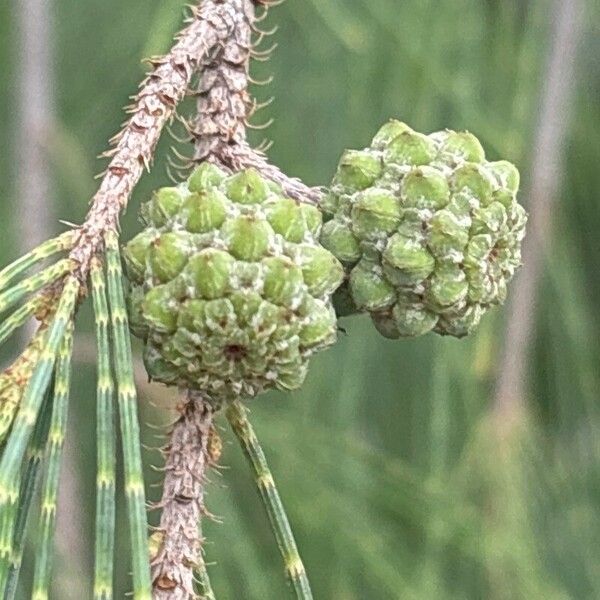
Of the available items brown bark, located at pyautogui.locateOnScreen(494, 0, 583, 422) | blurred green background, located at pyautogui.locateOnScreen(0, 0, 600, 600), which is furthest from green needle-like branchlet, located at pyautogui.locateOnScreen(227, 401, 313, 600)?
brown bark, located at pyautogui.locateOnScreen(494, 0, 583, 422)

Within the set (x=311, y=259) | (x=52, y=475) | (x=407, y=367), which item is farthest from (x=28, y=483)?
(x=407, y=367)

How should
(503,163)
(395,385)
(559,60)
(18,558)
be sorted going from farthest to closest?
1. (395,385)
2. (559,60)
3. (503,163)
4. (18,558)

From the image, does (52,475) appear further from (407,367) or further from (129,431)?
(407,367)

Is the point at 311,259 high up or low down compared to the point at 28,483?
up

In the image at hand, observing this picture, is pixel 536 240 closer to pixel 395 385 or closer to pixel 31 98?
pixel 395 385

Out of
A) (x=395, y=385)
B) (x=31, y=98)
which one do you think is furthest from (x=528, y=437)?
Result: (x=31, y=98)

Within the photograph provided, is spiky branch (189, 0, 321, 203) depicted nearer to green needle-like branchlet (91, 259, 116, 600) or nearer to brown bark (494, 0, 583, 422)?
green needle-like branchlet (91, 259, 116, 600)

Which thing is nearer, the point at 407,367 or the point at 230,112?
the point at 230,112
